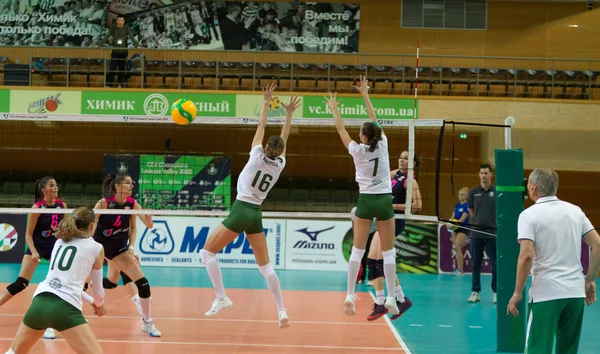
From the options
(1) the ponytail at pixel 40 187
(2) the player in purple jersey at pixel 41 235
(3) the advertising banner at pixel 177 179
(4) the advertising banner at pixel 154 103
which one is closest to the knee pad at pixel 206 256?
(2) the player in purple jersey at pixel 41 235

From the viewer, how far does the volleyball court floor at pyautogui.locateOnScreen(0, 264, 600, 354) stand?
24.3 ft

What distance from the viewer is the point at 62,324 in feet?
16.0

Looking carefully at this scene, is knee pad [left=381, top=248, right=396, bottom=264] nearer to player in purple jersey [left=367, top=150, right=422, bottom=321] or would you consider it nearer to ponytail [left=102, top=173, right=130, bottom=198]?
player in purple jersey [left=367, top=150, right=422, bottom=321]

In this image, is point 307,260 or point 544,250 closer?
point 544,250

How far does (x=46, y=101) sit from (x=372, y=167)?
13010 millimetres

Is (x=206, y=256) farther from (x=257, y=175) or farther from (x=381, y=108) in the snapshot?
(x=381, y=108)

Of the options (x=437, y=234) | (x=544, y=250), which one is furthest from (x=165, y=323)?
(x=437, y=234)

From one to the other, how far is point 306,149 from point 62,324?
1529 cm

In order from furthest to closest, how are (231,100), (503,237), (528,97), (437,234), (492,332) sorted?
(528,97) → (231,100) → (437,234) → (492,332) → (503,237)

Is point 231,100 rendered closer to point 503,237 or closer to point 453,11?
point 453,11

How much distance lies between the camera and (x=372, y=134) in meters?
7.05

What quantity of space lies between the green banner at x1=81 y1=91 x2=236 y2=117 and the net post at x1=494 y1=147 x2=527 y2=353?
11557mm

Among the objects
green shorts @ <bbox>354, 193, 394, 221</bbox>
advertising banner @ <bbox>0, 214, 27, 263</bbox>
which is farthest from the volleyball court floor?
advertising banner @ <bbox>0, 214, 27, 263</bbox>

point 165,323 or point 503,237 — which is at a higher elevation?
point 503,237
